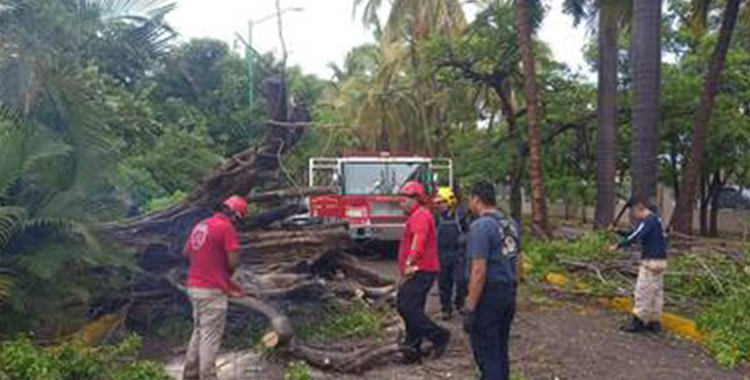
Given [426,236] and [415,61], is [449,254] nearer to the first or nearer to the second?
[426,236]

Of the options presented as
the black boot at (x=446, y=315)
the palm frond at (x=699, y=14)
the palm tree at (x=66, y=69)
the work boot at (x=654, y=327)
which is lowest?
the work boot at (x=654, y=327)

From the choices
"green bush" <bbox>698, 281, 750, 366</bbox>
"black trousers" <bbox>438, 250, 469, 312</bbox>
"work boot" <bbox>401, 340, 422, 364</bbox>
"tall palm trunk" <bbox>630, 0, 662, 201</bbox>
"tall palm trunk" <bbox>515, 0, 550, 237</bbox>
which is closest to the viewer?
"work boot" <bbox>401, 340, 422, 364</bbox>

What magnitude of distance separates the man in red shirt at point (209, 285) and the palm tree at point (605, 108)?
1392 centimetres

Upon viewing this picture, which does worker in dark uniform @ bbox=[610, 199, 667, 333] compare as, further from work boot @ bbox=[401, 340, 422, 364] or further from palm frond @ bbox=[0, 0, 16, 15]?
palm frond @ bbox=[0, 0, 16, 15]

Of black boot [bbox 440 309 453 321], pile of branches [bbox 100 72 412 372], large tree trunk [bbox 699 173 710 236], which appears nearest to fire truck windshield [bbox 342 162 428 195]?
pile of branches [bbox 100 72 412 372]

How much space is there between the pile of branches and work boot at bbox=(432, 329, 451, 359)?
446 mm

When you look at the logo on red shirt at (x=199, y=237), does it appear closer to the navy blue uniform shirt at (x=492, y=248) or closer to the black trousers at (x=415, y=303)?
the black trousers at (x=415, y=303)

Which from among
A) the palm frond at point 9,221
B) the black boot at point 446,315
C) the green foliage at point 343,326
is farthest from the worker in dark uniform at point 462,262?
the palm frond at point 9,221

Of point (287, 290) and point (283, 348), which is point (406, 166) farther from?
point (283, 348)

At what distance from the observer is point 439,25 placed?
109ft

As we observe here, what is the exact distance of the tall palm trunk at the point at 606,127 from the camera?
796 inches

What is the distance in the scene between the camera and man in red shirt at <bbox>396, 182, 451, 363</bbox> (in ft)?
26.9

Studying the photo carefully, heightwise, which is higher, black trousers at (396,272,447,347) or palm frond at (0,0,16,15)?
palm frond at (0,0,16,15)

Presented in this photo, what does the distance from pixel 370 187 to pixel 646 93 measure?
6.31 metres
